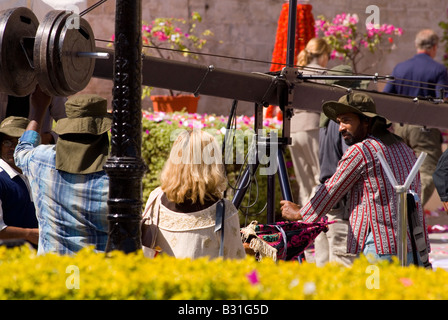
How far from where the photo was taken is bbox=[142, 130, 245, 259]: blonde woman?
13.6ft

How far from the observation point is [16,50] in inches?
180

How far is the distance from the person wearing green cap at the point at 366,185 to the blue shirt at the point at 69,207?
1.22m

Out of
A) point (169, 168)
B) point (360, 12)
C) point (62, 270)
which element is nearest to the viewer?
point (62, 270)

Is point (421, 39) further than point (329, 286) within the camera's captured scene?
Yes

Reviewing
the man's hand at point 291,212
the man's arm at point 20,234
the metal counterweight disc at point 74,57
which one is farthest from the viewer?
the man's hand at point 291,212

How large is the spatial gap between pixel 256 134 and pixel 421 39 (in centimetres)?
481

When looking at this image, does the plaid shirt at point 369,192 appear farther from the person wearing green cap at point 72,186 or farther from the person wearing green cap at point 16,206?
the person wearing green cap at point 16,206

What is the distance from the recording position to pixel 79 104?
4488 millimetres

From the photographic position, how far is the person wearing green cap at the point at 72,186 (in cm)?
420

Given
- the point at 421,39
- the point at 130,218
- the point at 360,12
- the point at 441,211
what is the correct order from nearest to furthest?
the point at 130,218, the point at 421,39, the point at 441,211, the point at 360,12

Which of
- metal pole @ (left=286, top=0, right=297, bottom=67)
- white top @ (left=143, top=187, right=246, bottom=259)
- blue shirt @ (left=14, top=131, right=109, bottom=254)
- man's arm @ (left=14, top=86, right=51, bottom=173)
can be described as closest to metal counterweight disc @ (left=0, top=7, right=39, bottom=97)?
man's arm @ (left=14, top=86, right=51, bottom=173)

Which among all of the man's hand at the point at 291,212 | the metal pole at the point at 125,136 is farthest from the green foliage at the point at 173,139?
the metal pole at the point at 125,136
